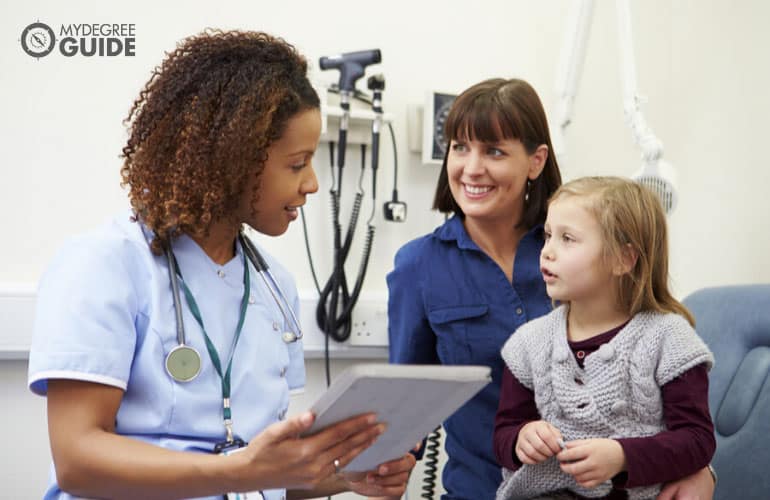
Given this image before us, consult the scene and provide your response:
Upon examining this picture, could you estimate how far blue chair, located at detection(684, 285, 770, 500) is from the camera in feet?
5.03

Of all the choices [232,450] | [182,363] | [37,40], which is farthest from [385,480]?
[37,40]

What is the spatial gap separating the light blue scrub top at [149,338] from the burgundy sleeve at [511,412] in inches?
14.6

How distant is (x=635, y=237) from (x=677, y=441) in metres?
0.33

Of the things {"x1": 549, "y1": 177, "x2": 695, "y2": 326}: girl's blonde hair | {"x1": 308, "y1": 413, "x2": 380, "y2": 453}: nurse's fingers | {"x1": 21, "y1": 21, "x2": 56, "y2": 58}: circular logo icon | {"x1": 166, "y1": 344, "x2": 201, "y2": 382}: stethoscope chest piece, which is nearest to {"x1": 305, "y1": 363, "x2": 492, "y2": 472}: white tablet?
{"x1": 308, "y1": 413, "x2": 380, "y2": 453}: nurse's fingers

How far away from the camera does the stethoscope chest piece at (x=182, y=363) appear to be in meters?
1.03

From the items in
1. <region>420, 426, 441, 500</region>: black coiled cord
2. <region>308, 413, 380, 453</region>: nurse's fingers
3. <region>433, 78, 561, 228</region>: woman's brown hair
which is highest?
<region>433, 78, 561, 228</region>: woman's brown hair

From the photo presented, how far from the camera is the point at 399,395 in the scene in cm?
85

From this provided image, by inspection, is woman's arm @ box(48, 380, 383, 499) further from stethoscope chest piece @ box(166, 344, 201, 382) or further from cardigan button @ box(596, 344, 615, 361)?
cardigan button @ box(596, 344, 615, 361)

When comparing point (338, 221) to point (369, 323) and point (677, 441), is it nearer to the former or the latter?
point (369, 323)

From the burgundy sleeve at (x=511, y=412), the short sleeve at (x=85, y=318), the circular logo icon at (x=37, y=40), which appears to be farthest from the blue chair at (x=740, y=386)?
the circular logo icon at (x=37, y=40)

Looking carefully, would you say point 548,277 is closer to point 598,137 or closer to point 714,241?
point 598,137

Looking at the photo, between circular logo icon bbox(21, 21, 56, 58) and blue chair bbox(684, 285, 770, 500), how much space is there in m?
1.67

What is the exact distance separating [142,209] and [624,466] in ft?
2.55

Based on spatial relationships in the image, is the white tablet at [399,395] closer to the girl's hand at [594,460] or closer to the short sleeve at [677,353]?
the girl's hand at [594,460]
